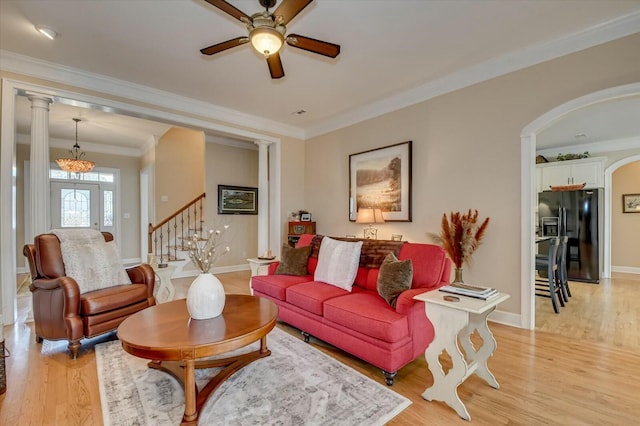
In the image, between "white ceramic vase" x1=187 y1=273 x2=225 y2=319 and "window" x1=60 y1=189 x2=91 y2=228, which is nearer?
"white ceramic vase" x1=187 y1=273 x2=225 y2=319

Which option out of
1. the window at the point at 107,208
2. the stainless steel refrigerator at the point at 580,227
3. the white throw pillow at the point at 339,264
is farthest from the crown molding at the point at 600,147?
the window at the point at 107,208

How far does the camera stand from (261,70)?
347cm

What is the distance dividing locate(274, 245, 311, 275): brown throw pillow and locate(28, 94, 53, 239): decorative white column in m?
2.75

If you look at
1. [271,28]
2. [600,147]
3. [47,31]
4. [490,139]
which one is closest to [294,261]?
[271,28]

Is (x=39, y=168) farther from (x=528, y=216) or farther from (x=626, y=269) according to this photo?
(x=626, y=269)

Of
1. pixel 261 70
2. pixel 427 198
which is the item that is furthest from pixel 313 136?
pixel 427 198

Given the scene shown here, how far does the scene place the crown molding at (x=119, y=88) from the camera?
10.5ft

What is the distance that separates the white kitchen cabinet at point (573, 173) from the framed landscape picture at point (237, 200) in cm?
624

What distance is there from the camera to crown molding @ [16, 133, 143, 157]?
6.04 meters

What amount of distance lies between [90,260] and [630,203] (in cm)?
937

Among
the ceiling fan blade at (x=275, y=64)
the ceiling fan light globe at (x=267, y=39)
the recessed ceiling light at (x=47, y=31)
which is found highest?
the recessed ceiling light at (x=47, y=31)

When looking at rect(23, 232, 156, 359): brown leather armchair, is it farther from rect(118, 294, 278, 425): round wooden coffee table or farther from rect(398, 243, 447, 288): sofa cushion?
rect(398, 243, 447, 288): sofa cushion

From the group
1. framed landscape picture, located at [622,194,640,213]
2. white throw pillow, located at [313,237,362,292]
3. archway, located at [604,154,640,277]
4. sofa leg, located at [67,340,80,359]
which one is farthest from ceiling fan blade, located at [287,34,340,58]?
framed landscape picture, located at [622,194,640,213]

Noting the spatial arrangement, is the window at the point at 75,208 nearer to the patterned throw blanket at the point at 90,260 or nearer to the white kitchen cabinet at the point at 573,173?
the patterned throw blanket at the point at 90,260
